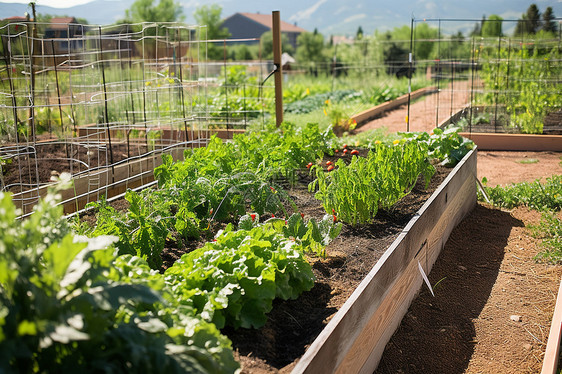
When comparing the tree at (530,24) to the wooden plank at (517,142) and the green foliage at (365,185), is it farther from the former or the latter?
the green foliage at (365,185)

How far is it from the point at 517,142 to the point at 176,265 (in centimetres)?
720

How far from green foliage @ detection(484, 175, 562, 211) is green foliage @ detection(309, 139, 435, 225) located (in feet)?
6.29

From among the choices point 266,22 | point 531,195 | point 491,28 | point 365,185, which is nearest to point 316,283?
point 365,185

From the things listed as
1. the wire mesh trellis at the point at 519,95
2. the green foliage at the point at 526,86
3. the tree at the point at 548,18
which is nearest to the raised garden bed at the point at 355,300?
the wire mesh trellis at the point at 519,95

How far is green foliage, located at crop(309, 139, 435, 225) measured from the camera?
11.6ft

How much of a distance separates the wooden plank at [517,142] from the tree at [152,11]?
52902 millimetres

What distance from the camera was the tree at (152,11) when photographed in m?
58.3

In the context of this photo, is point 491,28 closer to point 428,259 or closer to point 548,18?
point 548,18

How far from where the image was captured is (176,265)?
2316 millimetres

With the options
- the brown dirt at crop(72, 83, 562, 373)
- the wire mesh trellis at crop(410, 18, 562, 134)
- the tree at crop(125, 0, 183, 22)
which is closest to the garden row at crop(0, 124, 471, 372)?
the brown dirt at crop(72, 83, 562, 373)

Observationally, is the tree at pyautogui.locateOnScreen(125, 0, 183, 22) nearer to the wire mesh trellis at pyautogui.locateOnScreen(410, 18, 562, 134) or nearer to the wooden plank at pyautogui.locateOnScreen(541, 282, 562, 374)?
the wire mesh trellis at pyautogui.locateOnScreen(410, 18, 562, 134)

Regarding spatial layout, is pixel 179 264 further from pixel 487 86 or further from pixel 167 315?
pixel 487 86

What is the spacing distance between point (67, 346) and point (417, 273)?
2.67m

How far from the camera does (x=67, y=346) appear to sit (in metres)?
1.40
